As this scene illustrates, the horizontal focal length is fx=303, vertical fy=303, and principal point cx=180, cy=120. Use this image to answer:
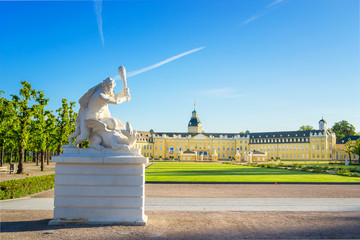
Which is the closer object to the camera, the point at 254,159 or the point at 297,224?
the point at 297,224

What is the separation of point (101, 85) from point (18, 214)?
5120mm

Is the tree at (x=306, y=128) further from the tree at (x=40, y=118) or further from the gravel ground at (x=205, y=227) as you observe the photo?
the gravel ground at (x=205, y=227)

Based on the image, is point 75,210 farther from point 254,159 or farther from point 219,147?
point 219,147

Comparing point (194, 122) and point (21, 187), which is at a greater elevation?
point (194, 122)

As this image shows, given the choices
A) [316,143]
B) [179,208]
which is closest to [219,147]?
[316,143]

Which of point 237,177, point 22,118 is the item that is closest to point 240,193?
point 237,177

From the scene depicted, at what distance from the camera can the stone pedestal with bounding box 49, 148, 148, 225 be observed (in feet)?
27.7

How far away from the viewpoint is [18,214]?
32.5ft

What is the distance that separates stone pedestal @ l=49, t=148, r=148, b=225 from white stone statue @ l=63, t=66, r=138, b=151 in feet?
1.64

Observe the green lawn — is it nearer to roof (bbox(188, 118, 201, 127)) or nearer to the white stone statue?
the white stone statue

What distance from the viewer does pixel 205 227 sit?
8320 millimetres

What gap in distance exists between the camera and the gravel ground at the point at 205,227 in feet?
24.3

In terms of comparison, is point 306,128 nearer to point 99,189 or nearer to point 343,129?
point 343,129

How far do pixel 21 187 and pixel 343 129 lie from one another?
459 feet
